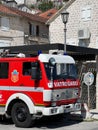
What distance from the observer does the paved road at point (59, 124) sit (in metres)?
14.3

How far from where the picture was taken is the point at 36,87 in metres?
13.9

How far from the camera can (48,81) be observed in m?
13.8

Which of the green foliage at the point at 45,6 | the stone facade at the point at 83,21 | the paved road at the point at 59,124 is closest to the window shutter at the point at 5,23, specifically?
the stone facade at the point at 83,21

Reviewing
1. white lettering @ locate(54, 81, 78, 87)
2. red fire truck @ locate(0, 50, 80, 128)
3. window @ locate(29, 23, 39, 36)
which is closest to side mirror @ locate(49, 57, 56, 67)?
red fire truck @ locate(0, 50, 80, 128)

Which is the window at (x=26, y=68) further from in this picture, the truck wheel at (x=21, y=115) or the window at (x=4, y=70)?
the truck wheel at (x=21, y=115)

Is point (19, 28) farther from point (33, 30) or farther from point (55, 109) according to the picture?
point (55, 109)

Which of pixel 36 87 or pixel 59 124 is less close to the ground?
pixel 36 87

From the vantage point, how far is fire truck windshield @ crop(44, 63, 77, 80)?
14000 millimetres

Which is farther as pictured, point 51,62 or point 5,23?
point 5,23

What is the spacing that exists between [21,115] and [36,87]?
1170 mm

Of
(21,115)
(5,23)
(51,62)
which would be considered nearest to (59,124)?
(21,115)

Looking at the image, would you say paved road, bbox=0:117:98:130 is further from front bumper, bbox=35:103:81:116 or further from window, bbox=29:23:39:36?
window, bbox=29:23:39:36

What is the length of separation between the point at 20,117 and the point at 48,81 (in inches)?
65.3

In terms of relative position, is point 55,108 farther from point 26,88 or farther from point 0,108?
point 0,108
